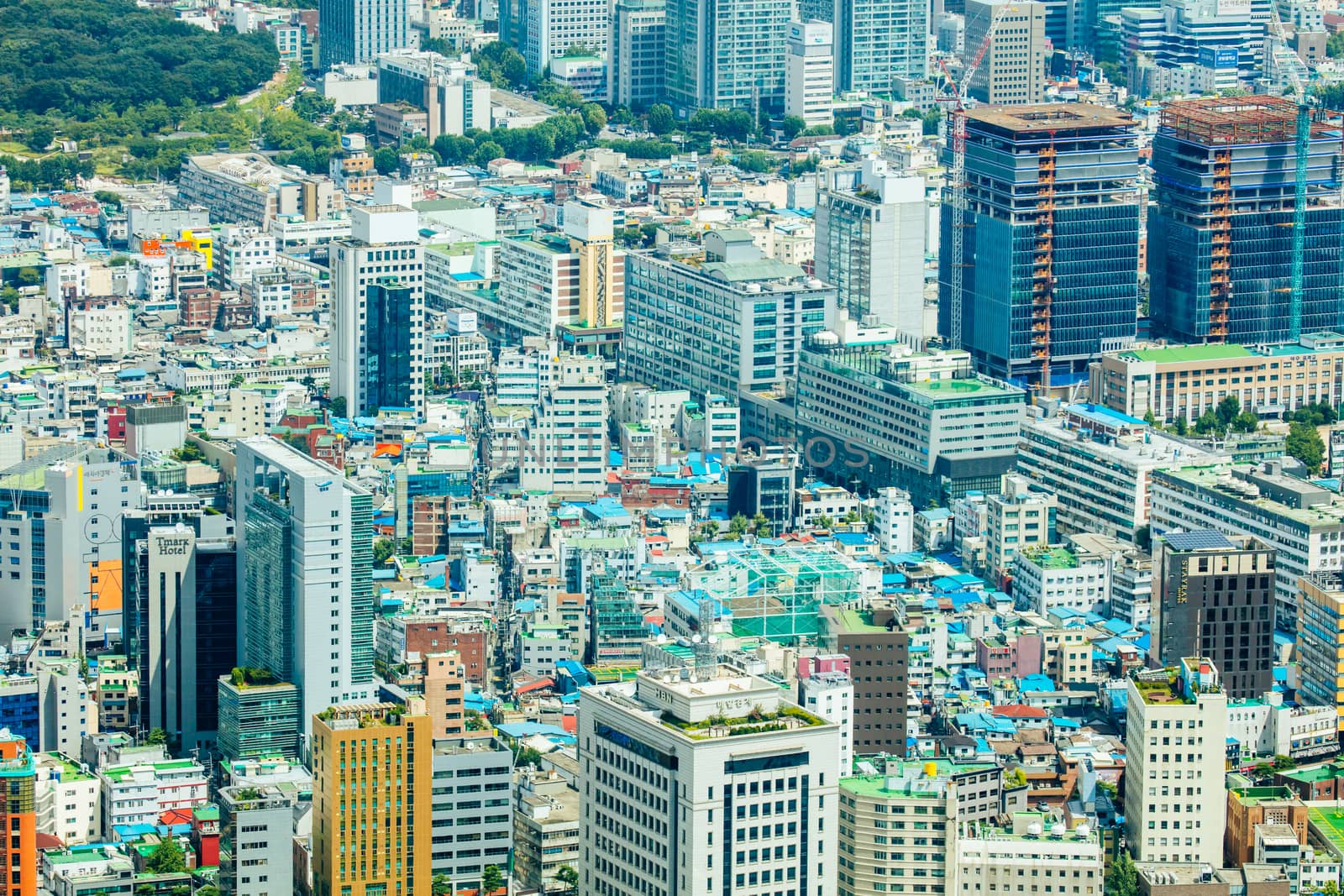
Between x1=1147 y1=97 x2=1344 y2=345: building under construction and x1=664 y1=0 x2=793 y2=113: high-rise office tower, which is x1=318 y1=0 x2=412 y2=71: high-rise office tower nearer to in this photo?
x1=664 y1=0 x2=793 y2=113: high-rise office tower

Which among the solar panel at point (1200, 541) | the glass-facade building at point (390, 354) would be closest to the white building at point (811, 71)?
the glass-facade building at point (390, 354)

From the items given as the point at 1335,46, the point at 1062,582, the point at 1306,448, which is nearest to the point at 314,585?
the point at 1062,582

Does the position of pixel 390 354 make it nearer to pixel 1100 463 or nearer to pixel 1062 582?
pixel 1100 463

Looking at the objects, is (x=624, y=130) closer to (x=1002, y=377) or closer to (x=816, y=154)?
(x=816, y=154)

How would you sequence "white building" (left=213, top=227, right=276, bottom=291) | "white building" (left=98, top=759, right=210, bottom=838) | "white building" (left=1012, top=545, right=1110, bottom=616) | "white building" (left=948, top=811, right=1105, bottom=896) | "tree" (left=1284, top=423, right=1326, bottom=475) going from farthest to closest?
"white building" (left=213, top=227, right=276, bottom=291) → "tree" (left=1284, top=423, right=1326, bottom=475) → "white building" (left=1012, top=545, right=1110, bottom=616) → "white building" (left=98, top=759, right=210, bottom=838) → "white building" (left=948, top=811, right=1105, bottom=896)

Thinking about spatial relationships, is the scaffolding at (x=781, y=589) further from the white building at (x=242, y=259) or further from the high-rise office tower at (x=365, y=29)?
the high-rise office tower at (x=365, y=29)

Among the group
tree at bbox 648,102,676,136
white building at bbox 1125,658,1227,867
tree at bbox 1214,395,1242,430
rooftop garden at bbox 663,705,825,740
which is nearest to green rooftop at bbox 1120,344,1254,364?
tree at bbox 1214,395,1242,430
